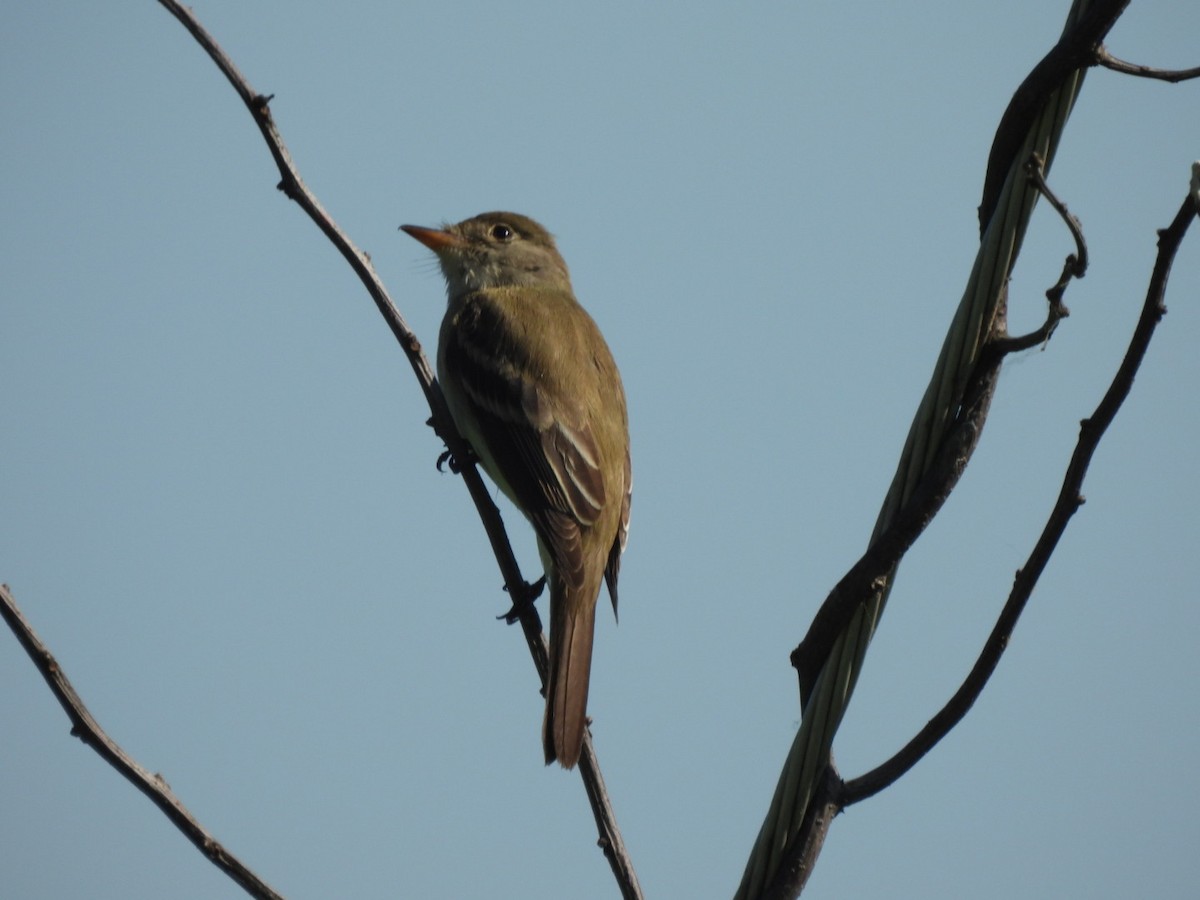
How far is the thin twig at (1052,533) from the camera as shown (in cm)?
199

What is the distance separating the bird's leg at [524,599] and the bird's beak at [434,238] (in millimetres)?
1912

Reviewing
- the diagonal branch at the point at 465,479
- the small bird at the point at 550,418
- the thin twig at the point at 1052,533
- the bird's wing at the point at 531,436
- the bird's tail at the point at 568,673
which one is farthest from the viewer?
the bird's wing at the point at 531,436

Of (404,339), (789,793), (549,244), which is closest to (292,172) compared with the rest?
(404,339)

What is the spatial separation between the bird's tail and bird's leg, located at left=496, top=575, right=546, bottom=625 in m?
0.13

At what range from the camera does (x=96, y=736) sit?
2316mm

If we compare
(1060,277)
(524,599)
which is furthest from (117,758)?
(1060,277)

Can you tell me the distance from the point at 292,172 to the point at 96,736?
124cm

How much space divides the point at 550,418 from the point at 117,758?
306 centimetres

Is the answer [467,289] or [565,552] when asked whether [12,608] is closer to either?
[565,552]

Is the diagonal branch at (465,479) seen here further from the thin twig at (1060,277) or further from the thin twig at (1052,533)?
the thin twig at (1060,277)

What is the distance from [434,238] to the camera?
6227 mm

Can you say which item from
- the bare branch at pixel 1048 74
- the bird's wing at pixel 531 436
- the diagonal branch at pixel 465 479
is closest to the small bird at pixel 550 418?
the bird's wing at pixel 531 436

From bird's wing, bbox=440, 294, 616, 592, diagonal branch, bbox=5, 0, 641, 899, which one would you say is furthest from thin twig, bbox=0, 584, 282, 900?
bird's wing, bbox=440, 294, 616, 592

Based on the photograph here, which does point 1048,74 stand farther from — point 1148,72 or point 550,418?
point 550,418
